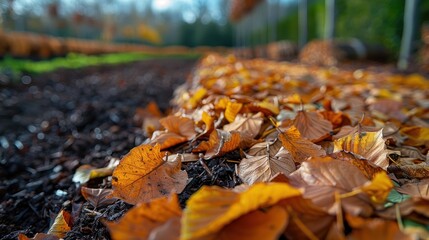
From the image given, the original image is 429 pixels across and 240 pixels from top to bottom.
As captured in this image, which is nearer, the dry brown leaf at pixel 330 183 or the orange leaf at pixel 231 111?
the dry brown leaf at pixel 330 183

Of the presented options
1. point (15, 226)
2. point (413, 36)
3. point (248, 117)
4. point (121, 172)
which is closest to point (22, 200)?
point (15, 226)

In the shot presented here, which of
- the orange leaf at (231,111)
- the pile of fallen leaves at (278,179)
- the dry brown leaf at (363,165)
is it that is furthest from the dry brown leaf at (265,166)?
the orange leaf at (231,111)

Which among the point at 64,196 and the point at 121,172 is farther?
the point at 64,196

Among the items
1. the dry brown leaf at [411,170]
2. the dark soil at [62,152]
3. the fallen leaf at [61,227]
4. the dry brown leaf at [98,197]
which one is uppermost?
the dry brown leaf at [411,170]

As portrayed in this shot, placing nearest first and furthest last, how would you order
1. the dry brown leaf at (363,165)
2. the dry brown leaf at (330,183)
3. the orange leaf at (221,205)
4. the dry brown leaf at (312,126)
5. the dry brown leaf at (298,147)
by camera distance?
the orange leaf at (221,205)
the dry brown leaf at (330,183)
the dry brown leaf at (363,165)
the dry brown leaf at (298,147)
the dry brown leaf at (312,126)

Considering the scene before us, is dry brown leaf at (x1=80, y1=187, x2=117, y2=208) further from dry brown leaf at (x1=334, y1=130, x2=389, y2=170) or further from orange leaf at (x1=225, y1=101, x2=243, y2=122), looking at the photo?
dry brown leaf at (x1=334, y1=130, x2=389, y2=170)

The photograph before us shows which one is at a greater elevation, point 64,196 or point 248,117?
point 248,117

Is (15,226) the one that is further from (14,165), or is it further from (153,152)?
(14,165)

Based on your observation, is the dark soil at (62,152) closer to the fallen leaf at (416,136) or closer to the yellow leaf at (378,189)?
the yellow leaf at (378,189)
